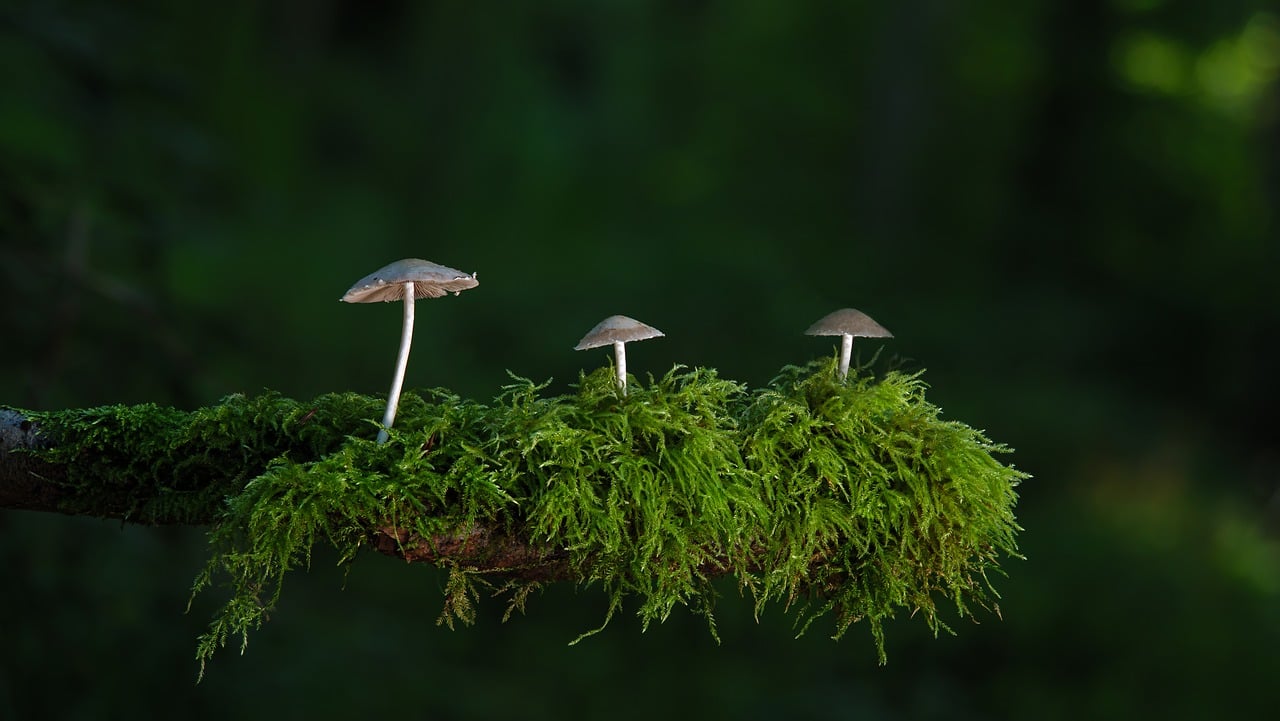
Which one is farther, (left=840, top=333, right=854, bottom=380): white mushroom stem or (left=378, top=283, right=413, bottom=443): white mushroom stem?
(left=840, top=333, right=854, bottom=380): white mushroom stem

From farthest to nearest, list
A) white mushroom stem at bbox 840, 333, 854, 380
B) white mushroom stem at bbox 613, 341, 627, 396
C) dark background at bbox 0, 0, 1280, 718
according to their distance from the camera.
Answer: dark background at bbox 0, 0, 1280, 718, white mushroom stem at bbox 840, 333, 854, 380, white mushroom stem at bbox 613, 341, 627, 396

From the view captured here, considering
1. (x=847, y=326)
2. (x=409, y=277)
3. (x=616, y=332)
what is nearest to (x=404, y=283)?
(x=409, y=277)

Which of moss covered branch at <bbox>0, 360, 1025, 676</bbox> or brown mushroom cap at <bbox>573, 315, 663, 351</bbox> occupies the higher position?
brown mushroom cap at <bbox>573, 315, 663, 351</bbox>

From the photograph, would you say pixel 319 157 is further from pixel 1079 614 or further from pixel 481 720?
pixel 1079 614

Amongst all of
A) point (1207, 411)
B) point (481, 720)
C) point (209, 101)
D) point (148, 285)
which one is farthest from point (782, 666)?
point (209, 101)

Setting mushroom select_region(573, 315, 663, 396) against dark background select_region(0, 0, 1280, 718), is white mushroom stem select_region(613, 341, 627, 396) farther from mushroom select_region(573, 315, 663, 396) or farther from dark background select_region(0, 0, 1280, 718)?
dark background select_region(0, 0, 1280, 718)

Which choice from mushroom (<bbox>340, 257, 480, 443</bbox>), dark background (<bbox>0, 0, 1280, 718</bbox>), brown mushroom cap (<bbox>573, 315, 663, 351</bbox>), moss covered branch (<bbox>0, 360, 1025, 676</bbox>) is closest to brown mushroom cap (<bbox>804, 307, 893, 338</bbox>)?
moss covered branch (<bbox>0, 360, 1025, 676</bbox>)
